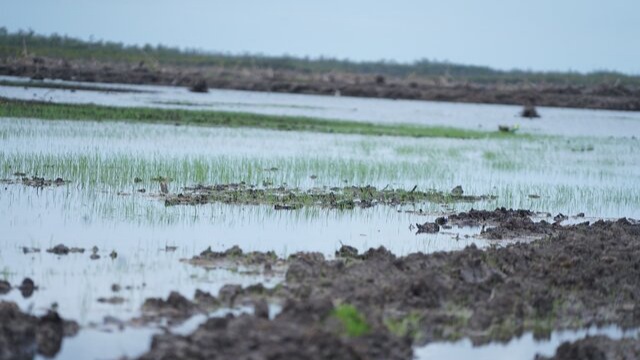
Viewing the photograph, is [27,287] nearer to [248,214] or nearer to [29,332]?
[29,332]

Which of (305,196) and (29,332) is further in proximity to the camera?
(305,196)

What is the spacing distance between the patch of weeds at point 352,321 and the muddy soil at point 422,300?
0.02m

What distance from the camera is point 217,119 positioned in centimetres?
3678

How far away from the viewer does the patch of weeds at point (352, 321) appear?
8773 millimetres

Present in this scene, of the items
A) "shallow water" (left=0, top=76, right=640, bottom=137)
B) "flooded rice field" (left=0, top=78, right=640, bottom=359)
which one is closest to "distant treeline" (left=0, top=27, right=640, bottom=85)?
"shallow water" (left=0, top=76, right=640, bottom=137)

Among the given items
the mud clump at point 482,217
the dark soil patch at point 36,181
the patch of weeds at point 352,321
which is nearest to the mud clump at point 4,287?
the patch of weeds at point 352,321

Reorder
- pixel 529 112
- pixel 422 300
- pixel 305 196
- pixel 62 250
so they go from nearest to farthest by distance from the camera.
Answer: pixel 422 300 < pixel 62 250 < pixel 305 196 < pixel 529 112

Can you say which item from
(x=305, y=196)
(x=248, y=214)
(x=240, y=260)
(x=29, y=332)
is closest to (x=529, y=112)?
(x=305, y=196)

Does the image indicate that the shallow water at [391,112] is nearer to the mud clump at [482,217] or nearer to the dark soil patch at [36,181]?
the dark soil patch at [36,181]

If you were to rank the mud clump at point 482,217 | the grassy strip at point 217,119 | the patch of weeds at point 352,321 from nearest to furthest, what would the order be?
the patch of weeds at point 352,321 → the mud clump at point 482,217 → the grassy strip at point 217,119

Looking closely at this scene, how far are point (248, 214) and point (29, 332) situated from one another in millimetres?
7670

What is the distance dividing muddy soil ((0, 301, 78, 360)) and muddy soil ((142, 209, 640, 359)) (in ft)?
3.09

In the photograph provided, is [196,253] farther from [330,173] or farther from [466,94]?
[466,94]

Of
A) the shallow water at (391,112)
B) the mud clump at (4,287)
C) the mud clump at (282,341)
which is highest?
the mud clump at (282,341)
